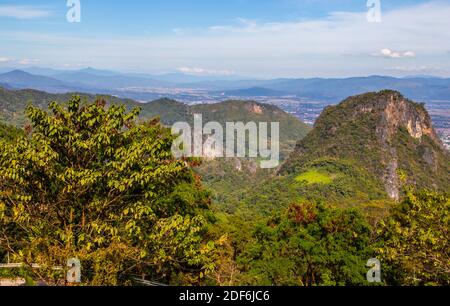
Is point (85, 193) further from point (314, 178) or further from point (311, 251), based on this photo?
point (314, 178)

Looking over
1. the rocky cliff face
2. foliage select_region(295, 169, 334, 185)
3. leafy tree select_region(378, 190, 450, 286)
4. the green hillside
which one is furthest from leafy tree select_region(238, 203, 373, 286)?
the rocky cliff face

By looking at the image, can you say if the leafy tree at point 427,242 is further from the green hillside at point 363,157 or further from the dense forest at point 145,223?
the green hillside at point 363,157

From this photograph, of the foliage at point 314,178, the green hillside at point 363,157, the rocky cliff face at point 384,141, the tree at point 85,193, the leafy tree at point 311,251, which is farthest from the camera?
the rocky cliff face at point 384,141

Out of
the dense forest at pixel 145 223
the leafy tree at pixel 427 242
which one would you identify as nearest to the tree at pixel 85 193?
the dense forest at pixel 145 223

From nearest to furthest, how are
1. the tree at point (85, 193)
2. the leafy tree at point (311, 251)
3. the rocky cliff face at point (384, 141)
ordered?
the tree at point (85, 193), the leafy tree at point (311, 251), the rocky cliff face at point (384, 141)

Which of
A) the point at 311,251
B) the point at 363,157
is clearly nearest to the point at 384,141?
the point at 363,157

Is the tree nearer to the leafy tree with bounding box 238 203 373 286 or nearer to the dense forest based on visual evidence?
the dense forest
